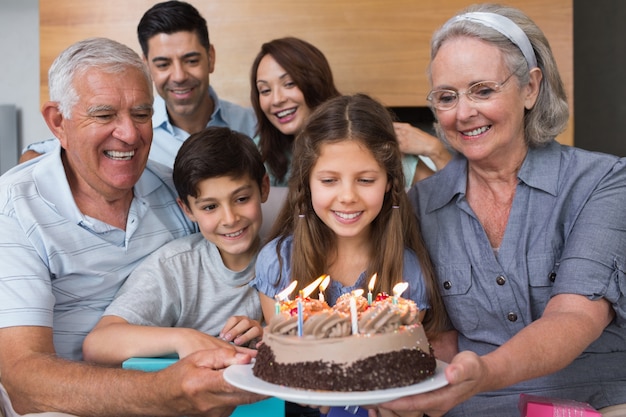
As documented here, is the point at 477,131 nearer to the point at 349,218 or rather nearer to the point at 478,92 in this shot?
the point at 478,92

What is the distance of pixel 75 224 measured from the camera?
81.9 inches

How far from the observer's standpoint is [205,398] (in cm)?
154

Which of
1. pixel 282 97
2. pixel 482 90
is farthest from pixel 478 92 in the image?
pixel 282 97

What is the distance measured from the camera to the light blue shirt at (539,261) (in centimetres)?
180

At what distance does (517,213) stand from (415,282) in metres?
0.31

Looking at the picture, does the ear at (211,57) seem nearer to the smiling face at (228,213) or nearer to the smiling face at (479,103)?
the smiling face at (228,213)

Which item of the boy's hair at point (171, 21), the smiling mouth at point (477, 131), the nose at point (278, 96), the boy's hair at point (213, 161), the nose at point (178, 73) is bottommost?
the boy's hair at point (213, 161)

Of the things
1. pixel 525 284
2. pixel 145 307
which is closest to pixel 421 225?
pixel 525 284

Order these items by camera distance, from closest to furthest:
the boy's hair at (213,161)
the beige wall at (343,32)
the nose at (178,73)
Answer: the boy's hair at (213,161) < the nose at (178,73) < the beige wall at (343,32)

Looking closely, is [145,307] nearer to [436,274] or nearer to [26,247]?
[26,247]

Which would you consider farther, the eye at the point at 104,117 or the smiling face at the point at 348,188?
the eye at the point at 104,117

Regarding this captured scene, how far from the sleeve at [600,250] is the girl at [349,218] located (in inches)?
14.4

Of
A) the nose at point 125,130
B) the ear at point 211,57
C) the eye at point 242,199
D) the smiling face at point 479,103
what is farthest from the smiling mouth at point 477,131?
the ear at point 211,57

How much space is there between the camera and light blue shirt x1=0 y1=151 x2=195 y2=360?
1.91 meters
